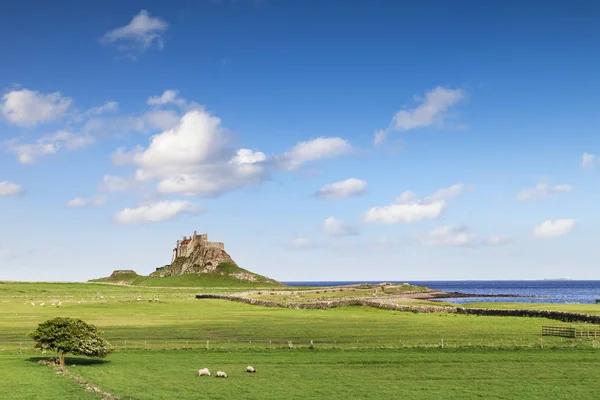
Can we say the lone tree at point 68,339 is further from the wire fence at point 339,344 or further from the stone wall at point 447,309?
the stone wall at point 447,309

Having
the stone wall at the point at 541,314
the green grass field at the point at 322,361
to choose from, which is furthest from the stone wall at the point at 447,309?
the green grass field at the point at 322,361

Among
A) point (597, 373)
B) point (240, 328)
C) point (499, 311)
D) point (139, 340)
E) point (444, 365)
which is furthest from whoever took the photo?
point (499, 311)

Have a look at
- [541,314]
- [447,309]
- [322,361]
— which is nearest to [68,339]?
[322,361]

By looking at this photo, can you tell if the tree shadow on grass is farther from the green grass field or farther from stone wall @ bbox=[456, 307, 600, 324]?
stone wall @ bbox=[456, 307, 600, 324]

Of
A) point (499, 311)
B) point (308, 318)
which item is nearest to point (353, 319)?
point (308, 318)

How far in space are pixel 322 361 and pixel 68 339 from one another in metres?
22.0

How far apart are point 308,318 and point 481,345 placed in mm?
44491

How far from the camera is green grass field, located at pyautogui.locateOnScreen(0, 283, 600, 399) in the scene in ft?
127

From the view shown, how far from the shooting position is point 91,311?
111938mm

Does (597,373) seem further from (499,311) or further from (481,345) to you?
(499,311)

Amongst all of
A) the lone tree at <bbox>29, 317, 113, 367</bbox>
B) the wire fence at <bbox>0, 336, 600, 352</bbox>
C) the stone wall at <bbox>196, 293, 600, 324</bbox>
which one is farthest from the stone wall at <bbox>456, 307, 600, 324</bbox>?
the lone tree at <bbox>29, 317, 113, 367</bbox>

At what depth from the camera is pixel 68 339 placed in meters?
49.6

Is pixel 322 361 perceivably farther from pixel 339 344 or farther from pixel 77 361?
pixel 77 361

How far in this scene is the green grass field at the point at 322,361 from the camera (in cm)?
3869
